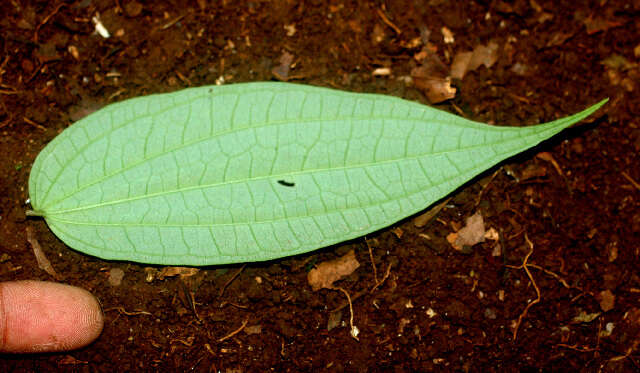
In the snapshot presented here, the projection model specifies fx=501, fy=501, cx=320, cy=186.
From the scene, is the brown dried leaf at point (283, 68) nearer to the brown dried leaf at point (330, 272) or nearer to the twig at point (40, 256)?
the brown dried leaf at point (330, 272)

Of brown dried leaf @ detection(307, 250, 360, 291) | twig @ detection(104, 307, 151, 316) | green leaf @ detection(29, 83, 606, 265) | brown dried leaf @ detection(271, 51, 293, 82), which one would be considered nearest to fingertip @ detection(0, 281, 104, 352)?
twig @ detection(104, 307, 151, 316)

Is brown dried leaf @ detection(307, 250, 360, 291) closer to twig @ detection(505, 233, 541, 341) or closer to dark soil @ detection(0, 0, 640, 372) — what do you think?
dark soil @ detection(0, 0, 640, 372)

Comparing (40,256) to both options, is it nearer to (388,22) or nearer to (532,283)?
(388,22)

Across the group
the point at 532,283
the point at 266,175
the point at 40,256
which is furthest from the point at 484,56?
the point at 40,256

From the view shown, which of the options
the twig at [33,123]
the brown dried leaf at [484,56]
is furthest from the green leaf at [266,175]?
the brown dried leaf at [484,56]

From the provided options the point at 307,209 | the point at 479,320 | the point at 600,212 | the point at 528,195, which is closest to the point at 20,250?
the point at 307,209

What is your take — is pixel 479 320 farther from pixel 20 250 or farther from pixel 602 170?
pixel 20 250

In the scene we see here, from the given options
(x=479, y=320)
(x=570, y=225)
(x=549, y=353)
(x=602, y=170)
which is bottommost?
(x=549, y=353)
